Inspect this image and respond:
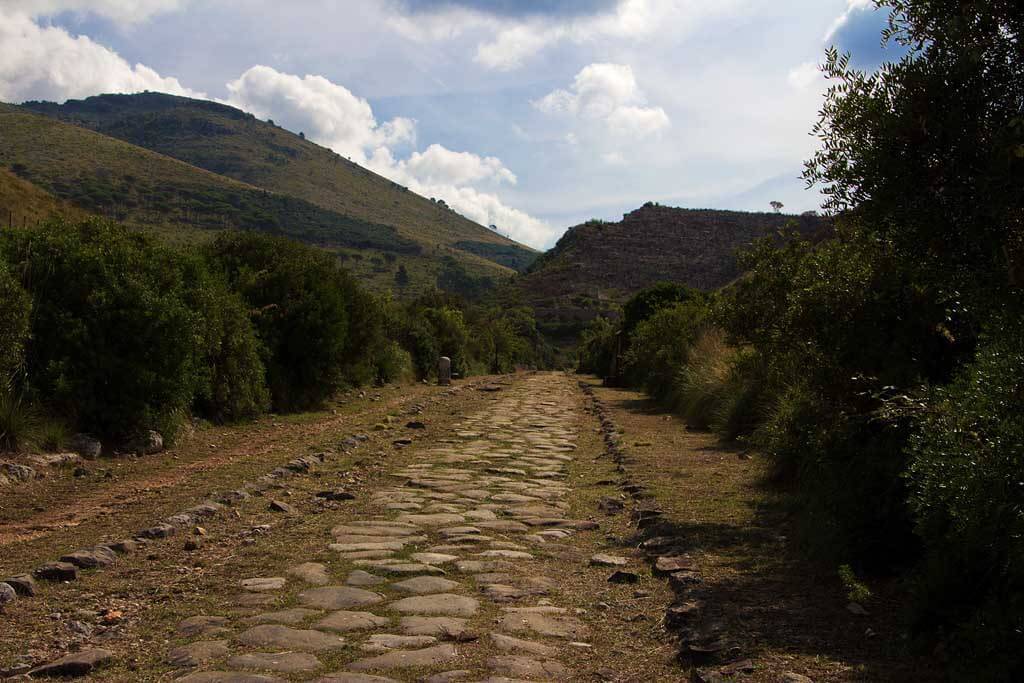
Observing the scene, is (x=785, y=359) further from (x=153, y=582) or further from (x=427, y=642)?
(x=153, y=582)

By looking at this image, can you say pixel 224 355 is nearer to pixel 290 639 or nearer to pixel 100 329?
pixel 100 329

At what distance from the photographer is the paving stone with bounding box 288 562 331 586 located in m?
4.93

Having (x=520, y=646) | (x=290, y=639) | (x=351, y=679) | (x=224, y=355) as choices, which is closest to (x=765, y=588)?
(x=520, y=646)

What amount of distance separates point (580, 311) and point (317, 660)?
6940 cm

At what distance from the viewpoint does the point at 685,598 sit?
4.69 m

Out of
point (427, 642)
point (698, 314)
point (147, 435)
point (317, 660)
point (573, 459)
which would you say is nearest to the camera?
point (317, 660)

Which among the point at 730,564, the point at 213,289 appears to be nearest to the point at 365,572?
the point at 730,564

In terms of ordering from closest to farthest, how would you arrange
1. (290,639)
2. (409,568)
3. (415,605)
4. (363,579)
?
(290,639), (415,605), (363,579), (409,568)

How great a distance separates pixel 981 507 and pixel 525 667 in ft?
6.80

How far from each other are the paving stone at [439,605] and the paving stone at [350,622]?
19 cm

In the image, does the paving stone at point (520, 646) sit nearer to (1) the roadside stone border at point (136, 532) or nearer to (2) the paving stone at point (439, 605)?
(2) the paving stone at point (439, 605)

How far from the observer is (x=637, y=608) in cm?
462

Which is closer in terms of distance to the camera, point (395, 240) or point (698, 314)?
point (698, 314)

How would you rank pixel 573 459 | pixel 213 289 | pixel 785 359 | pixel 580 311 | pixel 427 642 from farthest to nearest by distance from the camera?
pixel 580 311 → pixel 213 289 → pixel 573 459 → pixel 785 359 → pixel 427 642
